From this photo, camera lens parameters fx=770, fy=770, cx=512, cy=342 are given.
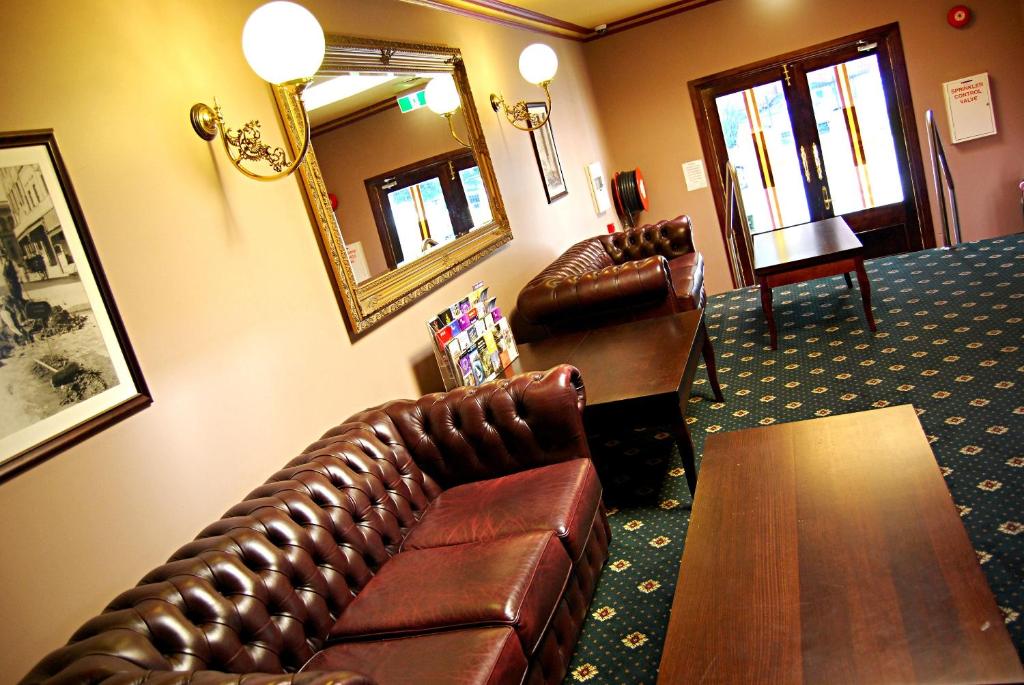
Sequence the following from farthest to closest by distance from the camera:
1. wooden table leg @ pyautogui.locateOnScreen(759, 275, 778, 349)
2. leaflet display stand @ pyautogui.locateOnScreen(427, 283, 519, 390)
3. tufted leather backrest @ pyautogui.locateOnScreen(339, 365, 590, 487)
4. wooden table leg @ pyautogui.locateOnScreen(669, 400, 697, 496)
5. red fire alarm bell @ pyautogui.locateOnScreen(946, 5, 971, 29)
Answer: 1. red fire alarm bell @ pyautogui.locateOnScreen(946, 5, 971, 29)
2. wooden table leg @ pyautogui.locateOnScreen(759, 275, 778, 349)
3. leaflet display stand @ pyautogui.locateOnScreen(427, 283, 519, 390)
4. wooden table leg @ pyautogui.locateOnScreen(669, 400, 697, 496)
5. tufted leather backrest @ pyautogui.locateOnScreen(339, 365, 590, 487)

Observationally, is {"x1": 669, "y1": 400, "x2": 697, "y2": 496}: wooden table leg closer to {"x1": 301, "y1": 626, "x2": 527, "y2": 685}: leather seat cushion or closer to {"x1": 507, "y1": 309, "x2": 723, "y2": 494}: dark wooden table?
{"x1": 507, "y1": 309, "x2": 723, "y2": 494}: dark wooden table

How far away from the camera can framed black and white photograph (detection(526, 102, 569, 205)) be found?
5902 mm

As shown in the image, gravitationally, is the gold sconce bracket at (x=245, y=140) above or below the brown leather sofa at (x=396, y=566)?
above

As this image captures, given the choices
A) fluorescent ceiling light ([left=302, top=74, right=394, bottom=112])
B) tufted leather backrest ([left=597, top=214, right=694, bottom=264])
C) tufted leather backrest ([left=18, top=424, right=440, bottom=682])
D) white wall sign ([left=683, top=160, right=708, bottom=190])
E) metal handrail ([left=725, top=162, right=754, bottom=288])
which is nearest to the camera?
tufted leather backrest ([left=18, top=424, right=440, bottom=682])

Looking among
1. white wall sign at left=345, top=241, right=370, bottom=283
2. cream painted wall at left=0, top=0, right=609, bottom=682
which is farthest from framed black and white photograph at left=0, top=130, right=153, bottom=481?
white wall sign at left=345, top=241, right=370, bottom=283

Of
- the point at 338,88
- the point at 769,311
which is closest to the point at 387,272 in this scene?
the point at 338,88

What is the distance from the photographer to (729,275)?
803cm

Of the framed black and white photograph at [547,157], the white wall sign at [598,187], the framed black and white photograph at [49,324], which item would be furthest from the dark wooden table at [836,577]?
the white wall sign at [598,187]

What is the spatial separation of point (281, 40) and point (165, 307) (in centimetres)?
92

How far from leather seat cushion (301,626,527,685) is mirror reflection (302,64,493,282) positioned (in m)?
1.65

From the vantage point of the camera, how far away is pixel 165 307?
2.29 m

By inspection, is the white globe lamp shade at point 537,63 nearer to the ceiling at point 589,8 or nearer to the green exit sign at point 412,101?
the ceiling at point 589,8

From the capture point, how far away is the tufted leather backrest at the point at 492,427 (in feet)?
9.38

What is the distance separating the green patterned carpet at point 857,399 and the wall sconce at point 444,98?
203cm
